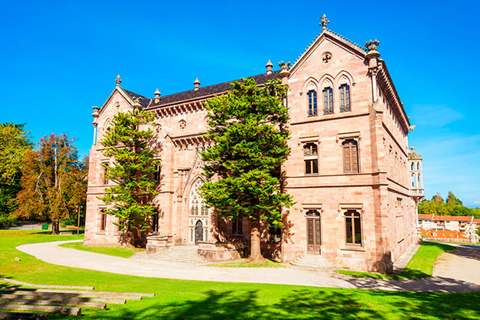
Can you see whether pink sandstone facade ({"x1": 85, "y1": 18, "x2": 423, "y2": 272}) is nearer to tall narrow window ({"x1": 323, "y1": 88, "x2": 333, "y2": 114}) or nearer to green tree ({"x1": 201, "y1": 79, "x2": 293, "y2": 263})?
tall narrow window ({"x1": 323, "y1": 88, "x2": 333, "y2": 114})

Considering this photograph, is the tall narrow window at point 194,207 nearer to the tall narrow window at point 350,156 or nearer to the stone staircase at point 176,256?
the stone staircase at point 176,256

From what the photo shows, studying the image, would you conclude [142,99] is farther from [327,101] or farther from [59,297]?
[59,297]

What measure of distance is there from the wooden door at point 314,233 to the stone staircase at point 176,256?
852 centimetres

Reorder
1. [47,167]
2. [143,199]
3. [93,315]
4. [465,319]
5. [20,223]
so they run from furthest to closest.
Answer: [20,223] → [47,167] → [143,199] → [465,319] → [93,315]

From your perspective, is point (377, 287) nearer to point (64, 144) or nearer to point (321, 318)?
point (321, 318)

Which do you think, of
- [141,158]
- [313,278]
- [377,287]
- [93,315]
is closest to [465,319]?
[377,287]

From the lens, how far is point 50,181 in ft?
160

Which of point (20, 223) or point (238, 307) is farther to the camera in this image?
point (20, 223)

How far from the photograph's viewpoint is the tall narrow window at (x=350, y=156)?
22531mm

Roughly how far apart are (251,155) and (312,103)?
25.0ft

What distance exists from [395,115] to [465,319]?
26.1 m

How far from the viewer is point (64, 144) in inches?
1932

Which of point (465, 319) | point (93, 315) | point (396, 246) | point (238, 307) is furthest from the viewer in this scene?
point (396, 246)

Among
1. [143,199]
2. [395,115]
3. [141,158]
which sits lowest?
[143,199]
